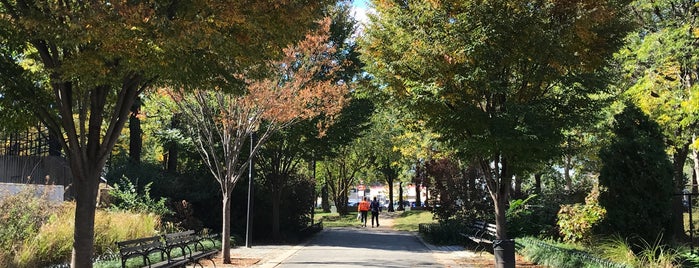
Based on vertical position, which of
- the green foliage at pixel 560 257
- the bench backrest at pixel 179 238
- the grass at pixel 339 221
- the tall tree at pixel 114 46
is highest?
the tall tree at pixel 114 46

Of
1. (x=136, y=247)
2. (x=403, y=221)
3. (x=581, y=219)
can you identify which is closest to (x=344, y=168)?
(x=403, y=221)

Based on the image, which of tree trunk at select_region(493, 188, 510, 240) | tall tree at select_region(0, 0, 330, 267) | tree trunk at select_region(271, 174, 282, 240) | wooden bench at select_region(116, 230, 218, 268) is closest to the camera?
tall tree at select_region(0, 0, 330, 267)

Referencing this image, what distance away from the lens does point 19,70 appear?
6762 millimetres

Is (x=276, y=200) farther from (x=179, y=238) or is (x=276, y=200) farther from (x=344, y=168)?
(x=344, y=168)

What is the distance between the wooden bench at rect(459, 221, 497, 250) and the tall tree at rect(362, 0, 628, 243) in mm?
3136

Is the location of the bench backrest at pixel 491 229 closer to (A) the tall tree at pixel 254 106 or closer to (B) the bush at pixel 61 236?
(A) the tall tree at pixel 254 106

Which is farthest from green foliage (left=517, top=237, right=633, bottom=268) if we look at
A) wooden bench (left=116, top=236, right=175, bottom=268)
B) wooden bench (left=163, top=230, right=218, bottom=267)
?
wooden bench (left=116, top=236, right=175, bottom=268)

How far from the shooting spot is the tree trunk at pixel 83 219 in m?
6.64

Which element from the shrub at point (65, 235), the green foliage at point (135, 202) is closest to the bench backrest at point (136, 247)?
the shrub at point (65, 235)

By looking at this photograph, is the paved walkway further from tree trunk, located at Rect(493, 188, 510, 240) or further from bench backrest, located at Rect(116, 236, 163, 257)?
bench backrest, located at Rect(116, 236, 163, 257)

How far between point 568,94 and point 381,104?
400cm

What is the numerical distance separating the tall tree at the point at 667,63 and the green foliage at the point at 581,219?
323 centimetres

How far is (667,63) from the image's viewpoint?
1661cm

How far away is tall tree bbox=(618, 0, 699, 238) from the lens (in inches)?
594
